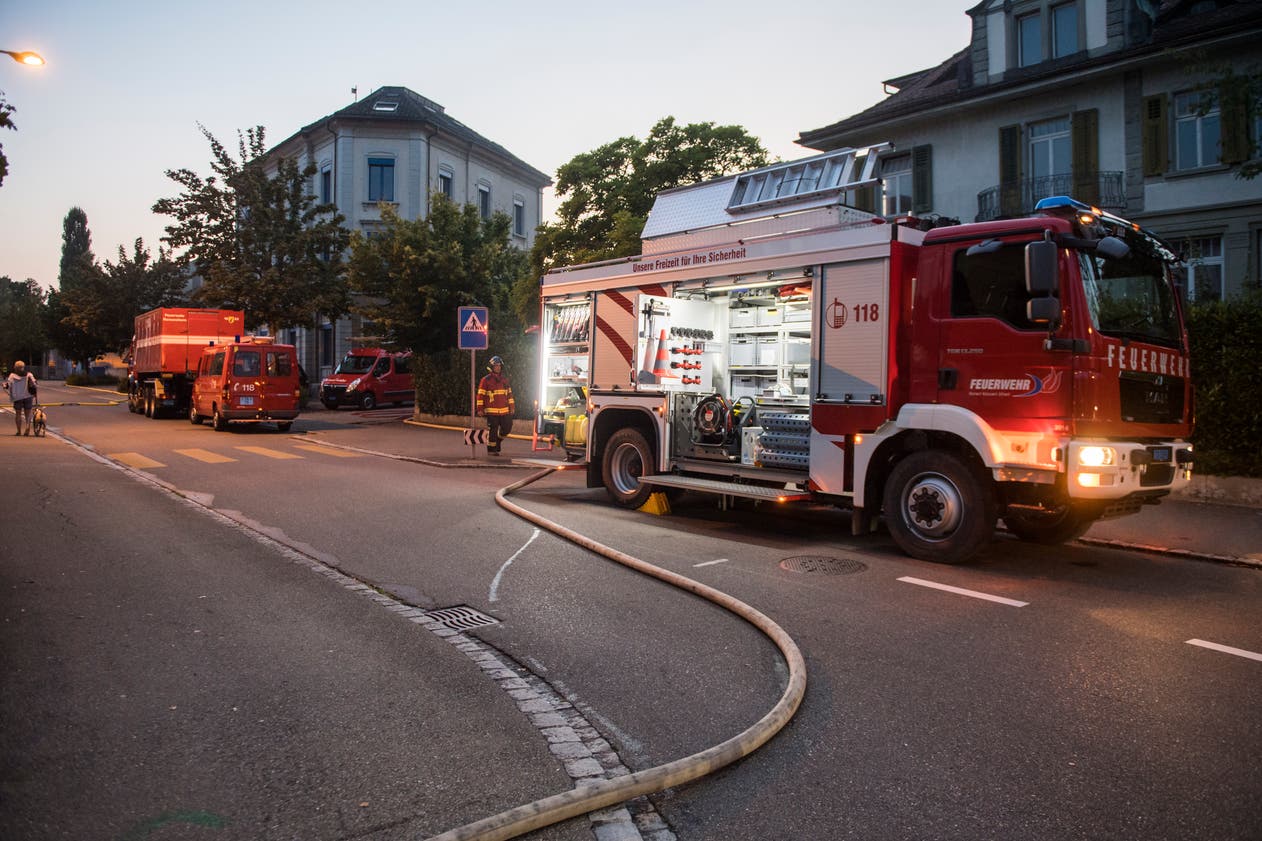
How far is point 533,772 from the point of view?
11.6ft

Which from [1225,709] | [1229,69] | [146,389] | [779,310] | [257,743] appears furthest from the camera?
[146,389]

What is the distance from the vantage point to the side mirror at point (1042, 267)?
6.78 m

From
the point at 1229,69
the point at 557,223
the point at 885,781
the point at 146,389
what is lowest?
the point at 885,781

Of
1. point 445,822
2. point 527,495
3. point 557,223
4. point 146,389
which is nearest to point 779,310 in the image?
point 527,495

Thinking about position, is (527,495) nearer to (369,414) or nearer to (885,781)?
(885,781)

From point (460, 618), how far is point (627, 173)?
86.6 feet

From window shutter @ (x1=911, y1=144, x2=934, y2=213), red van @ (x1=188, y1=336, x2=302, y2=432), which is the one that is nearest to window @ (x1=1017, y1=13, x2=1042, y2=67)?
window shutter @ (x1=911, y1=144, x2=934, y2=213)

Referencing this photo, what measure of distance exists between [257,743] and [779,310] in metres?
7.73

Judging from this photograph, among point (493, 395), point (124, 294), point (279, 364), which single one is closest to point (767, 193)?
point (493, 395)

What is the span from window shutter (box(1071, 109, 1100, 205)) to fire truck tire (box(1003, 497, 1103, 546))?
1428cm

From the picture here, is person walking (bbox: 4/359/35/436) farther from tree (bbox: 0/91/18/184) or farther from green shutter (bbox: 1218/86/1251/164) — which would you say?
green shutter (bbox: 1218/86/1251/164)

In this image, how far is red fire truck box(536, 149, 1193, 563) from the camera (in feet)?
23.4

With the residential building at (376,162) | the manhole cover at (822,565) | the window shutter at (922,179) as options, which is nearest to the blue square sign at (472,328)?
the manhole cover at (822,565)

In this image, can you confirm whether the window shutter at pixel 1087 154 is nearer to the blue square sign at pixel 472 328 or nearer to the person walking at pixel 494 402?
the person walking at pixel 494 402
